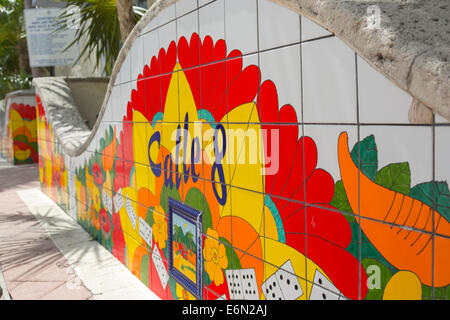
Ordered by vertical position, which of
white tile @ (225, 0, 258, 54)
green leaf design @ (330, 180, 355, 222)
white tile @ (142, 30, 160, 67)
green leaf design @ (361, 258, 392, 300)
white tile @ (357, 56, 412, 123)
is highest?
white tile @ (142, 30, 160, 67)

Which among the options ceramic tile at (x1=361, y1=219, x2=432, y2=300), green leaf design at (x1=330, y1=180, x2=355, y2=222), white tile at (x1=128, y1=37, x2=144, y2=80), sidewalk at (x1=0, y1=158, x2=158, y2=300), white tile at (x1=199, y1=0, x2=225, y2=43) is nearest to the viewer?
ceramic tile at (x1=361, y1=219, x2=432, y2=300)

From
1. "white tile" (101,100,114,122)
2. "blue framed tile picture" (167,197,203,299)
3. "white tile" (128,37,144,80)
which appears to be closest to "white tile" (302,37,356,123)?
"blue framed tile picture" (167,197,203,299)

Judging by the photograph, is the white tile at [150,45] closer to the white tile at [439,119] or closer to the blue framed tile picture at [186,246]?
the blue framed tile picture at [186,246]

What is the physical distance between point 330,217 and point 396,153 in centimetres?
37

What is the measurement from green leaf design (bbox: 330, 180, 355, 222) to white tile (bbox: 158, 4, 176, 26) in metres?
1.68

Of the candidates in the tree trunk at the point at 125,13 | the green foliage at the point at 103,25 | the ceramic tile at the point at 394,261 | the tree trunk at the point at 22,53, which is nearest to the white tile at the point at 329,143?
the ceramic tile at the point at 394,261

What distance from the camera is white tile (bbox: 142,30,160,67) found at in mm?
3117

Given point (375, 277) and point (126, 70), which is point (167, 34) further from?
point (375, 277)

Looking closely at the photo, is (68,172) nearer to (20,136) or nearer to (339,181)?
(339,181)

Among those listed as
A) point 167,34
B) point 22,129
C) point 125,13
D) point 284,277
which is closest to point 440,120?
point 284,277

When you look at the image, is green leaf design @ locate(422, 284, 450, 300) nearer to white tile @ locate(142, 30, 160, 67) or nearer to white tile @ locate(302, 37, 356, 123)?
white tile @ locate(302, 37, 356, 123)

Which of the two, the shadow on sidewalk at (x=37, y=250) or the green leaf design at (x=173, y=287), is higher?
the green leaf design at (x=173, y=287)

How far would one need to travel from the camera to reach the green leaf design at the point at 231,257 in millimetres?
2291

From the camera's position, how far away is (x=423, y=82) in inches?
47.9
